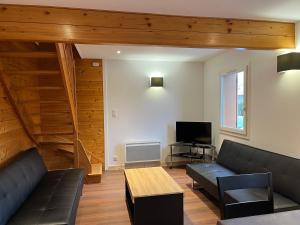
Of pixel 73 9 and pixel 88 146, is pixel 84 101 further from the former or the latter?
pixel 73 9

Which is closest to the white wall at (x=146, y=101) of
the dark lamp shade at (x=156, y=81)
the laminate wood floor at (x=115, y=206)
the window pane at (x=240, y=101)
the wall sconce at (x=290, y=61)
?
the dark lamp shade at (x=156, y=81)

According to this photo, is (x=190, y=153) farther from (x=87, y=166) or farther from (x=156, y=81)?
(x=87, y=166)

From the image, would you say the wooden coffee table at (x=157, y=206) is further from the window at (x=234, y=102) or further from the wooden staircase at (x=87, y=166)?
the window at (x=234, y=102)

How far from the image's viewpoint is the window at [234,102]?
396 cm

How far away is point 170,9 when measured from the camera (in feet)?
7.72

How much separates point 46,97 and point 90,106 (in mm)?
883

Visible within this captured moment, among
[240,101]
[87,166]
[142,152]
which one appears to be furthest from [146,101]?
[240,101]

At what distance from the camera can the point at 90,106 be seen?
4.96 m

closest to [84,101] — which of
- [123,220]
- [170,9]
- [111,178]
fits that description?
[111,178]

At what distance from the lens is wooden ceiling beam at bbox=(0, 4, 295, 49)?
2205 mm

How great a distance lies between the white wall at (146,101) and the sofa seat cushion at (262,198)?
276cm

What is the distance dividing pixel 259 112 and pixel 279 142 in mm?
569

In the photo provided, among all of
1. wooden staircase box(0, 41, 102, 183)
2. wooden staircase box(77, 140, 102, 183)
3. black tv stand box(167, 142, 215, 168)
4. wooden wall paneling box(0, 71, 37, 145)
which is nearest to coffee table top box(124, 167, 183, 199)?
wooden staircase box(77, 140, 102, 183)

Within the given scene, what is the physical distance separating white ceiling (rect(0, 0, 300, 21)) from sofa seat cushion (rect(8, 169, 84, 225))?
1.97 m
